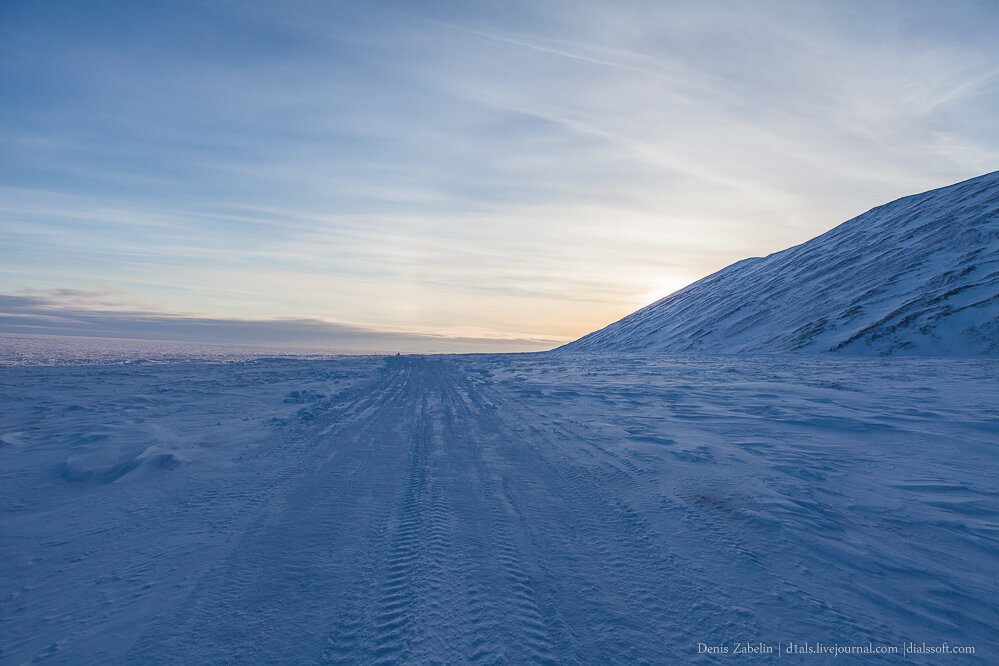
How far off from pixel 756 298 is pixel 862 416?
49.5m

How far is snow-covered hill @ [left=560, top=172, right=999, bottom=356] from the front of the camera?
31.2m

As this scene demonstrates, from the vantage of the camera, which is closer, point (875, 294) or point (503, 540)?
point (503, 540)

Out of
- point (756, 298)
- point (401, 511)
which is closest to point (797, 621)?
point (401, 511)

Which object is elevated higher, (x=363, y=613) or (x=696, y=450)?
(x=696, y=450)

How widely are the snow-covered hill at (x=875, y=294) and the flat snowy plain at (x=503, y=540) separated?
28.4 meters

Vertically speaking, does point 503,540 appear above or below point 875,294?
below

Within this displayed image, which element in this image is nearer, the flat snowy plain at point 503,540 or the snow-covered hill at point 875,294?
the flat snowy plain at point 503,540

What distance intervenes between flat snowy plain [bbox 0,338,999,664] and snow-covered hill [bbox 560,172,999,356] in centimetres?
2836

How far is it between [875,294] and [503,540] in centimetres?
4728

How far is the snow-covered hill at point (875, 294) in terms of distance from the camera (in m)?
31.2

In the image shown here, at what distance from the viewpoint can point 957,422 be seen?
8734 mm

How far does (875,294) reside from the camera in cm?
3928

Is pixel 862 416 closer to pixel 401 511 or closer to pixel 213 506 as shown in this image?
pixel 401 511

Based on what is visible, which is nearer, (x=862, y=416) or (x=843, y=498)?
(x=843, y=498)
